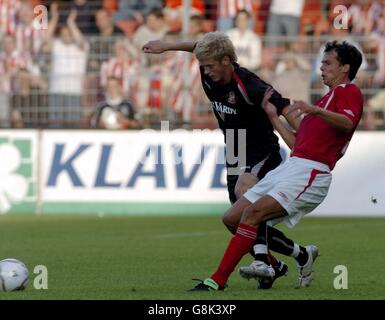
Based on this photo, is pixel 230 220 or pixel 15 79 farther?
pixel 15 79

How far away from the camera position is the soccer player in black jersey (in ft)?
32.1

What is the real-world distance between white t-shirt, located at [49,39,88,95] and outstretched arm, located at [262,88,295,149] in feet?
39.1

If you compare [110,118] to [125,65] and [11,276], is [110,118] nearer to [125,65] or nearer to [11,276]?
[125,65]

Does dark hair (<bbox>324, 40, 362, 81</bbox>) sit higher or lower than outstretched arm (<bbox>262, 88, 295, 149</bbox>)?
higher

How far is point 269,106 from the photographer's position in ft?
32.2

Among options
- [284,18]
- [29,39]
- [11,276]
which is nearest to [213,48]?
[11,276]

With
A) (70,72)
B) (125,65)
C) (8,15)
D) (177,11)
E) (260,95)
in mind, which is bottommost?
(70,72)

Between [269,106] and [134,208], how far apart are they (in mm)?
10232

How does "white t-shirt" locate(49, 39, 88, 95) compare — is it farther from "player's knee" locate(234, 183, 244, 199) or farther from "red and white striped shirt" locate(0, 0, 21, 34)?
"player's knee" locate(234, 183, 244, 199)

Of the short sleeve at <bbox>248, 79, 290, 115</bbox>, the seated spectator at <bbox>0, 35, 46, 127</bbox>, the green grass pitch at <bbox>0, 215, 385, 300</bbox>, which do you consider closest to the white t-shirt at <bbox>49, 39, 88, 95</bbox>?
the seated spectator at <bbox>0, 35, 46, 127</bbox>

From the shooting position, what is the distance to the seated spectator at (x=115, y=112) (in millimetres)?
20719

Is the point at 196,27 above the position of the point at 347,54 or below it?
below
